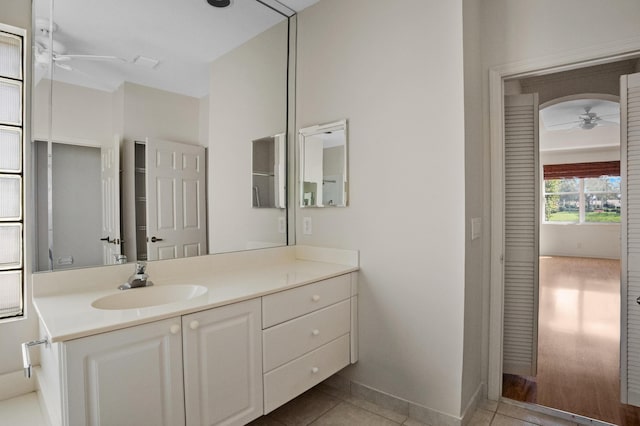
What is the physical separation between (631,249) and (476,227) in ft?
2.77

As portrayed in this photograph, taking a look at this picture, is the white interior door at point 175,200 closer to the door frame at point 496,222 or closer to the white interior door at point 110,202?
the white interior door at point 110,202

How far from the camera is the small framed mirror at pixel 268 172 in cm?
241

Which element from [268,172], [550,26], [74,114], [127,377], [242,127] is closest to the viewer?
[127,377]

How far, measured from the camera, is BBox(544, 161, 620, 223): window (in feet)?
25.1

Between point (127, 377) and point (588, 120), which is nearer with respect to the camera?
point (127, 377)

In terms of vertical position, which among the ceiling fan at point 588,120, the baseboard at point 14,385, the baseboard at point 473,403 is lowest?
the baseboard at point 473,403

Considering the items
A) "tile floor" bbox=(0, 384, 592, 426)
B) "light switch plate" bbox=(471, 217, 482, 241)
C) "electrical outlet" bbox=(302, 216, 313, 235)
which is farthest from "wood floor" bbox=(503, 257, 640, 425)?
"electrical outlet" bbox=(302, 216, 313, 235)

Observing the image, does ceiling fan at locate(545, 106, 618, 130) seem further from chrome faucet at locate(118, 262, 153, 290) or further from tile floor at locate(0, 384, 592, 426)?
chrome faucet at locate(118, 262, 153, 290)

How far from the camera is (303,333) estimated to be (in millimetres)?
1789

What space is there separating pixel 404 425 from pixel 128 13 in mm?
2574

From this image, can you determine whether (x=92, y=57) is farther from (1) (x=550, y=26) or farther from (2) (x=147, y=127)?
(1) (x=550, y=26)

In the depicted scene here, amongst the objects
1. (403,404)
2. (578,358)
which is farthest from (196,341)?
(578,358)

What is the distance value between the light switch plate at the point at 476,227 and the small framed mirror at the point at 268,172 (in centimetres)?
129

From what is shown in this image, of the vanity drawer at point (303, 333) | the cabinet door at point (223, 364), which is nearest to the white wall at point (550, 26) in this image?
the vanity drawer at point (303, 333)
